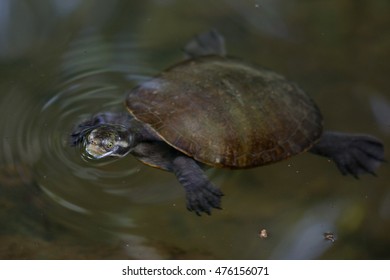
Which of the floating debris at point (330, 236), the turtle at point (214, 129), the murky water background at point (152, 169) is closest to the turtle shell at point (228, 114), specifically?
the turtle at point (214, 129)

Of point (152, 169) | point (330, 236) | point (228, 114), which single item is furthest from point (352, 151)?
point (152, 169)

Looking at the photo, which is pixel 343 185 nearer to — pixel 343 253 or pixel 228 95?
pixel 343 253

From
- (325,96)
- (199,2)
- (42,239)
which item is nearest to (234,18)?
(199,2)

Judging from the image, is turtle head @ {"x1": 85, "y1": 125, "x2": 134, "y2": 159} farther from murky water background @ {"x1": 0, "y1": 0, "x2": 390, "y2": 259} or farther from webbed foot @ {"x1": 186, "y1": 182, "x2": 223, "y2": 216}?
webbed foot @ {"x1": 186, "y1": 182, "x2": 223, "y2": 216}

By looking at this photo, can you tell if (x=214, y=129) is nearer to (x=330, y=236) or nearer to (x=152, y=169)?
(x=152, y=169)

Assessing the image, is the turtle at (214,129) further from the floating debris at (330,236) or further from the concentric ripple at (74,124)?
the floating debris at (330,236)
